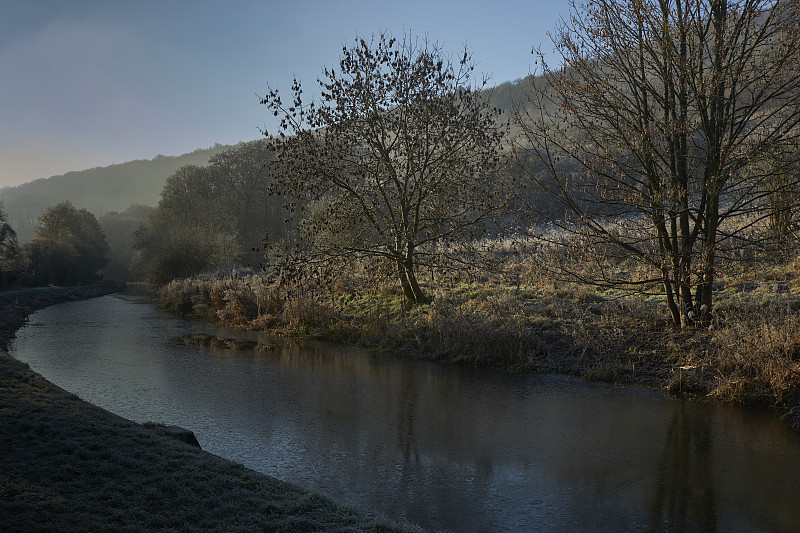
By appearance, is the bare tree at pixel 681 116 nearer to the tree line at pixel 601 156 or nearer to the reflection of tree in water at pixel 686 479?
the tree line at pixel 601 156

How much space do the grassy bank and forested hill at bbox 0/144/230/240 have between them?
478 feet

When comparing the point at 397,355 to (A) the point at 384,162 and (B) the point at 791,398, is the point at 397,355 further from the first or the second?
(B) the point at 791,398

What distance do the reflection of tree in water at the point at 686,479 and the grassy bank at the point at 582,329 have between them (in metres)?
1.23

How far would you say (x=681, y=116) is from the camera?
10.7 meters

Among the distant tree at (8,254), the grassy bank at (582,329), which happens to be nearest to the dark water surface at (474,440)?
the grassy bank at (582,329)

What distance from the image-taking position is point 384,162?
16453mm

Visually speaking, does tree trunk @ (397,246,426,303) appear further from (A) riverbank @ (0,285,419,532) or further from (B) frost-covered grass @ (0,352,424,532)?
(B) frost-covered grass @ (0,352,424,532)

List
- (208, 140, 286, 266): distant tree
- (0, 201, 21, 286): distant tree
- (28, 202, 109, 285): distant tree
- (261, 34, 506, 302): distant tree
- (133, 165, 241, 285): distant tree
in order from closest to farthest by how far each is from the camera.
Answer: (261, 34, 506, 302): distant tree → (133, 165, 241, 285): distant tree → (0, 201, 21, 286): distant tree → (28, 202, 109, 285): distant tree → (208, 140, 286, 266): distant tree

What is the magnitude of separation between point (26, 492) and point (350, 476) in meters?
3.36

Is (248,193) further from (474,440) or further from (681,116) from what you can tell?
(474,440)

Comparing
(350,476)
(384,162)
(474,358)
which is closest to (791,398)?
(474,358)

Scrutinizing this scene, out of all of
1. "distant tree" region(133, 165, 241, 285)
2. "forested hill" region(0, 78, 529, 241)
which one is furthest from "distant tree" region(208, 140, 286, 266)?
"forested hill" region(0, 78, 529, 241)

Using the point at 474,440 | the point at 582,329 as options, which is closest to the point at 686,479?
the point at 474,440

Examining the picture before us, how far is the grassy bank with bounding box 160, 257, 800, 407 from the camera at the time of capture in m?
9.32
